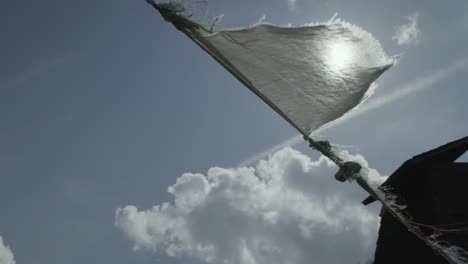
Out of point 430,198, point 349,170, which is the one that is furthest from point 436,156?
point 349,170

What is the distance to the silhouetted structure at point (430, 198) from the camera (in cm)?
666

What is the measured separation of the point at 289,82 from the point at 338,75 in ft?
1.59

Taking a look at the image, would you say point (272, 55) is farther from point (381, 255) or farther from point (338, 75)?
point (381, 255)

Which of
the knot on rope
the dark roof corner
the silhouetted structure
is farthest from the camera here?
the dark roof corner

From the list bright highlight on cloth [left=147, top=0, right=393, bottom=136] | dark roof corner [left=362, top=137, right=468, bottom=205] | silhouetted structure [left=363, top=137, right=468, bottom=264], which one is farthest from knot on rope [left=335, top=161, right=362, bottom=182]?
dark roof corner [left=362, top=137, right=468, bottom=205]

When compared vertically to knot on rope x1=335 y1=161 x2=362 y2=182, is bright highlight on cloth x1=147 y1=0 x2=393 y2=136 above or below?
above

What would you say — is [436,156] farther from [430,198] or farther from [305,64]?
[305,64]

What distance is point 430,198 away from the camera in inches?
282

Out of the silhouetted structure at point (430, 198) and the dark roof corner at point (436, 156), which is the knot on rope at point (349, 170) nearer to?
the silhouetted structure at point (430, 198)

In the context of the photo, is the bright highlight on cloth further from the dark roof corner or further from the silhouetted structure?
the dark roof corner

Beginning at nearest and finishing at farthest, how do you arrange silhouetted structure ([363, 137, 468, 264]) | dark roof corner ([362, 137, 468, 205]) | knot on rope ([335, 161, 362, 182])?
knot on rope ([335, 161, 362, 182]), silhouetted structure ([363, 137, 468, 264]), dark roof corner ([362, 137, 468, 205])

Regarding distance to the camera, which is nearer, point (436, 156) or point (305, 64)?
point (305, 64)

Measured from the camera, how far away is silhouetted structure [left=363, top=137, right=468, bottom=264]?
6.66 metres

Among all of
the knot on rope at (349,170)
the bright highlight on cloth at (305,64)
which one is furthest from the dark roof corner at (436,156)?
the knot on rope at (349,170)
